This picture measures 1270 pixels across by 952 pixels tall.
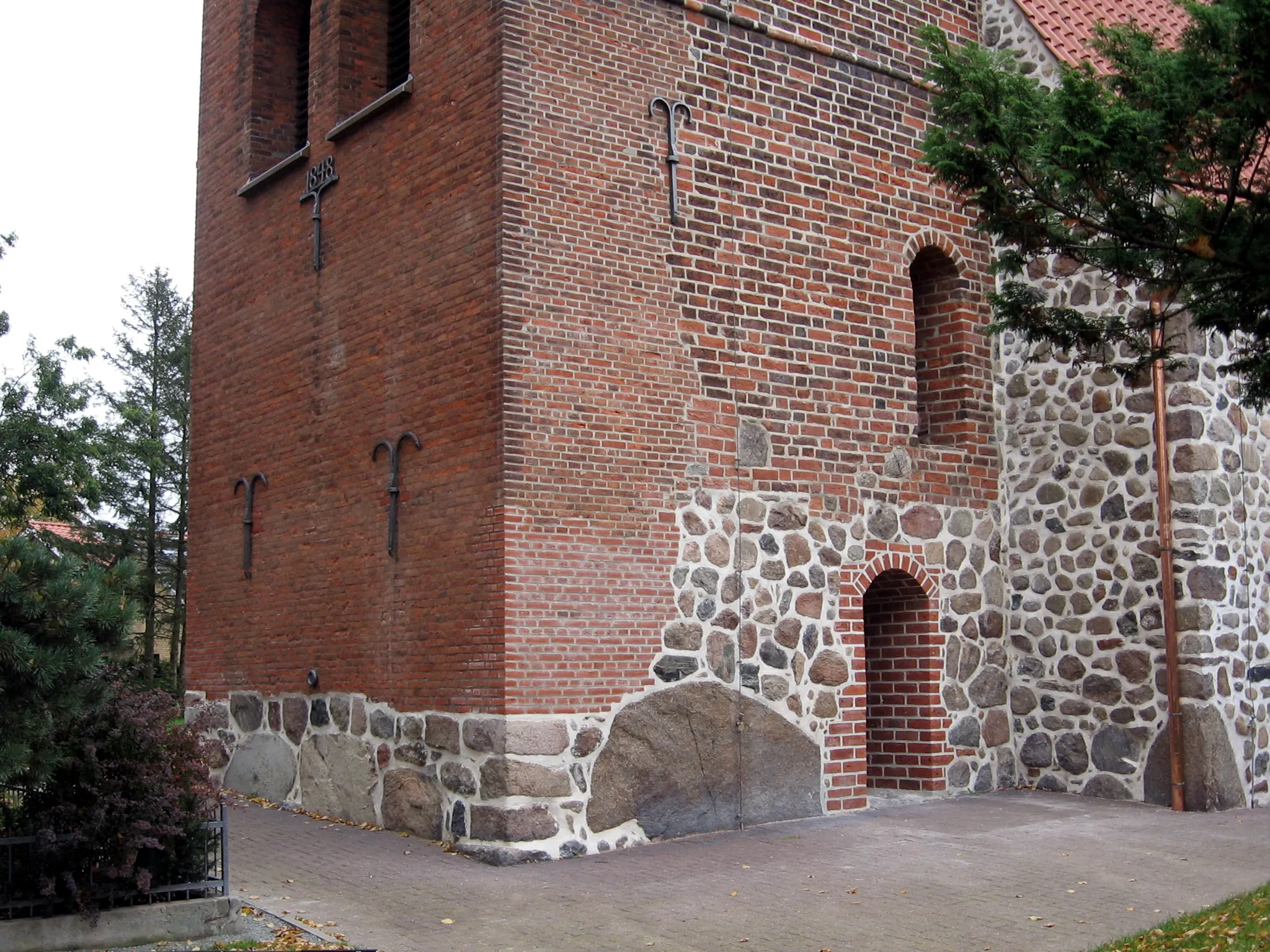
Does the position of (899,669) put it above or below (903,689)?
above

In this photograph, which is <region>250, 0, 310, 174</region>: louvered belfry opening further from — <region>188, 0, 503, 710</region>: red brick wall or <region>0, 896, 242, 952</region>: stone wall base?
<region>0, 896, 242, 952</region>: stone wall base

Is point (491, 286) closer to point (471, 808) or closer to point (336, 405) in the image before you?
point (336, 405)

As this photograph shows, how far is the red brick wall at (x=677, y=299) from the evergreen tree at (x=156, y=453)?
1739cm

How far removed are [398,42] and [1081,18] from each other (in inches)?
285

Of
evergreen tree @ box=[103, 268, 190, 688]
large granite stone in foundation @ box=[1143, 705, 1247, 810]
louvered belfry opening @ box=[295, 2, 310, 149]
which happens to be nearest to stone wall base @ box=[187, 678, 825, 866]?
large granite stone in foundation @ box=[1143, 705, 1247, 810]

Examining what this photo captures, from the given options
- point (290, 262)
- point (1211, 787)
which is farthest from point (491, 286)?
point (1211, 787)

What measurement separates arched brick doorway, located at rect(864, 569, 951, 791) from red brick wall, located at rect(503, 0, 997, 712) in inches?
40.1

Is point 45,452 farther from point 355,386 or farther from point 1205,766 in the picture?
point 1205,766

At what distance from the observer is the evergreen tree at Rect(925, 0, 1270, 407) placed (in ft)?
20.6

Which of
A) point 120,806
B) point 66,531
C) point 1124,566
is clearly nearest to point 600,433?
point 120,806

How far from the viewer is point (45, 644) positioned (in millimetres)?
6754

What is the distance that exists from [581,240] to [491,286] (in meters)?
0.87

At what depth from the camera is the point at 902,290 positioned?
12.9 metres

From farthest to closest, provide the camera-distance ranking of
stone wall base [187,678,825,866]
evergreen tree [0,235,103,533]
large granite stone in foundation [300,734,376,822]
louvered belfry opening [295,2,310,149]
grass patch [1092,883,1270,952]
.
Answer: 1. evergreen tree [0,235,103,533]
2. louvered belfry opening [295,2,310,149]
3. large granite stone in foundation [300,734,376,822]
4. stone wall base [187,678,825,866]
5. grass patch [1092,883,1270,952]
